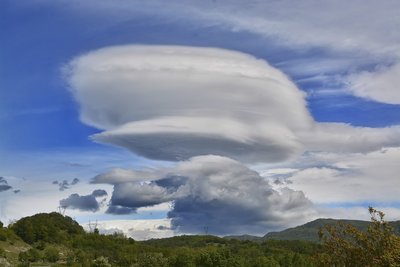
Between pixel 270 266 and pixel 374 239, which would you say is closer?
pixel 374 239

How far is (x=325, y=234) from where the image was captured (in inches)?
1510

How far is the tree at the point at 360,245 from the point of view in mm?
33062

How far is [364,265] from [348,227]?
8.96 feet

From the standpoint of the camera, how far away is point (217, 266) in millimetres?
191750

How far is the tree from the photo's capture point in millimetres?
33062

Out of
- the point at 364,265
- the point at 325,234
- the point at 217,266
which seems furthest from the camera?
the point at 217,266

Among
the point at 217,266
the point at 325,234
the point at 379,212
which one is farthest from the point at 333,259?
the point at 217,266

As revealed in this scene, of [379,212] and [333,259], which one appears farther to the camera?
[333,259]

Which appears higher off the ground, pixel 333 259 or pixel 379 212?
pixel 379 212

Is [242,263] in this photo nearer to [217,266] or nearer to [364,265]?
[217,266]

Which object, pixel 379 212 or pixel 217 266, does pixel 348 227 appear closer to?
pixel 379 212

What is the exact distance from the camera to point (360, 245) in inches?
1391

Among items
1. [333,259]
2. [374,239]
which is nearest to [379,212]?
[374,239]

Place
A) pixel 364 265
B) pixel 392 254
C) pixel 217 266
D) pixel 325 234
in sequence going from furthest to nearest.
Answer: pixel 217 266 → pixel 325 234 → pixel 364 265 → pixel 392 254
